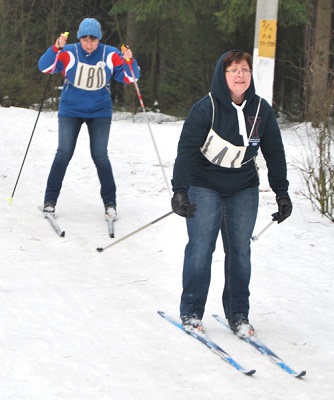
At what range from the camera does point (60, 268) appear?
19.9ft

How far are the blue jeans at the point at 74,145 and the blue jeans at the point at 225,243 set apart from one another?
291cm

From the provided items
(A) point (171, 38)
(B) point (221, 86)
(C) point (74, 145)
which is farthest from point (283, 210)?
(A) point (171, 38)

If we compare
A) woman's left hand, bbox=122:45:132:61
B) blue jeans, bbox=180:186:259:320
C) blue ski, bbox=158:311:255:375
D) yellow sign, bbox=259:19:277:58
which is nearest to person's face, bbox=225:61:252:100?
blue jeans, bbox=180:186:259:320

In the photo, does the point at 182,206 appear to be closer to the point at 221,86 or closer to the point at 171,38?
the point at 221,86

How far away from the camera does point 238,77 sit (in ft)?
14.4

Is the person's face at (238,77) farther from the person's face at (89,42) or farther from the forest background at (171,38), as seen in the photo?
the forest background at (171,38)

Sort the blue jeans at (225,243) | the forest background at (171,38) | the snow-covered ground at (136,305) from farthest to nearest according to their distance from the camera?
1. the forest background at (171,38)
2. the blue jeans at (225,243)
3. the snow-covered ground at (136,305)

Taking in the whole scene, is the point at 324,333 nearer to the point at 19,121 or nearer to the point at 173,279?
the point at 173,279

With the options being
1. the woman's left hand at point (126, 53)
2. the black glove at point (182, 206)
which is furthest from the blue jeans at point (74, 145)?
the black glove at point (182, 206)

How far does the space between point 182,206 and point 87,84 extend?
320 cm

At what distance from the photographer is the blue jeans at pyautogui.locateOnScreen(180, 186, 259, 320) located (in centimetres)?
459

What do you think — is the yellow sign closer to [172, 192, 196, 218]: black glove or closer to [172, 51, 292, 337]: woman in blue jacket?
[172, 51, 292, 337]: woman in blue jacket

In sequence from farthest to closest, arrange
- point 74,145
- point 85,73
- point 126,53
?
point 74,145 → point 126,53 → point 85,73

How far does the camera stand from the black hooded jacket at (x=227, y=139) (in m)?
4.43
